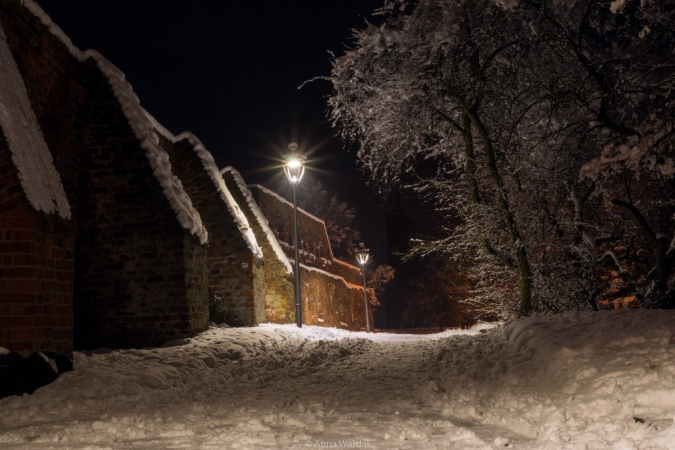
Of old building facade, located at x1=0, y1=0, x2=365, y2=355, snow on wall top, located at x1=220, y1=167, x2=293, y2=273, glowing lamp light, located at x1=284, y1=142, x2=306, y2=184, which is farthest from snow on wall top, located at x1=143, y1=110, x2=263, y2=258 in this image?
old building facade, located at x1=0, y1=0, x2=365, y2=355

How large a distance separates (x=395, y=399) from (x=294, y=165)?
11518mm

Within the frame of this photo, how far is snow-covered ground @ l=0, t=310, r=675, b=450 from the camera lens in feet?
11.0

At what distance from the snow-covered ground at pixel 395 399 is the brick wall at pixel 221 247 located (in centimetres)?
593

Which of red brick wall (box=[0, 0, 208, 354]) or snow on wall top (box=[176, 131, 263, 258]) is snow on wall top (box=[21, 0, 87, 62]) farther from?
snow on wall top (box=[176, 131, 263, 258])

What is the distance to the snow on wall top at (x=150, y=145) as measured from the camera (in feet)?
30.3

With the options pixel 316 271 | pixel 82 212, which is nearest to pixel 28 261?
pixel 82 212

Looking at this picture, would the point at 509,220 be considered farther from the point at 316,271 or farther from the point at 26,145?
the point at 316,271

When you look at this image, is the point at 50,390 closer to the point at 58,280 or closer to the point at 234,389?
the point at 58,280

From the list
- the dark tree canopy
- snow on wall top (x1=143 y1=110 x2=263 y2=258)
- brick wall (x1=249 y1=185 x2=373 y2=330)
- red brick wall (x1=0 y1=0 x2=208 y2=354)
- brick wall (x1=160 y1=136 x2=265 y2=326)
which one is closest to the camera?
the dark tree canopy

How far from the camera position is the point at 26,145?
247 inches

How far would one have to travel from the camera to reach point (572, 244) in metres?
9.44

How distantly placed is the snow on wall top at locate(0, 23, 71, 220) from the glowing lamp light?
936 cm

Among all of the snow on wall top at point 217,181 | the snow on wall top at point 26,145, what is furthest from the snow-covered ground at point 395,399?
the snow on wall top at point 217,181

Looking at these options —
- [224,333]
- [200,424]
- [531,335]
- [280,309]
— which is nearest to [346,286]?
[280,309]
